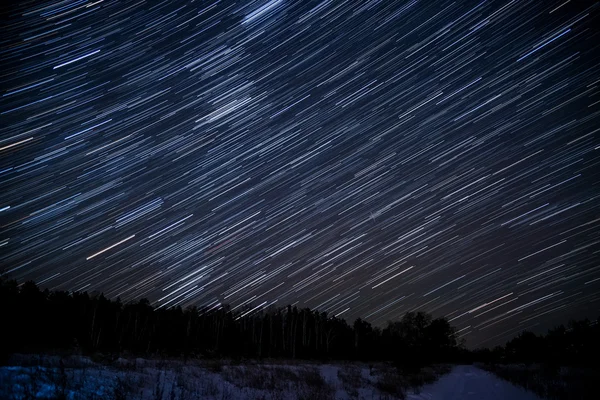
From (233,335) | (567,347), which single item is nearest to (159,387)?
(233,335)

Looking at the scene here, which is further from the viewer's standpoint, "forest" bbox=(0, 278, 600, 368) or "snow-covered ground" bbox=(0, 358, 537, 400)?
"forest" bbox=(0, 278, 600, 368)

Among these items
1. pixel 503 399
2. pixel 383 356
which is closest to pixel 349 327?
pixel 383 356

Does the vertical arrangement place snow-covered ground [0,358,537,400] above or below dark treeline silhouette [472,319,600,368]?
above

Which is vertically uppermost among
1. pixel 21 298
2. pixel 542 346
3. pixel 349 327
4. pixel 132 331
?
pixel 21 298

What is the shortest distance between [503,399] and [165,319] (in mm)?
43945

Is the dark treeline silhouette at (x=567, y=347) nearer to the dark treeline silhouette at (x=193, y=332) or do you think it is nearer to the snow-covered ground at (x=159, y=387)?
the dark treeline silhouette at (x=193, y=332)

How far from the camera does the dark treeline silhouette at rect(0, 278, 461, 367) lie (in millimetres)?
26406

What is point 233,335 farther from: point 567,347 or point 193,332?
point 567,347

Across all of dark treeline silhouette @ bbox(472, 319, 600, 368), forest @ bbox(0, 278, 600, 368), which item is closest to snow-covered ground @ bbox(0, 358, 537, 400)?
forest @ bbox(0, 278, 600, 368)

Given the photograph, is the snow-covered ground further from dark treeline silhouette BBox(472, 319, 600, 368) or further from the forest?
dark treeline silhouette BBox(472, 319, 600, 368)

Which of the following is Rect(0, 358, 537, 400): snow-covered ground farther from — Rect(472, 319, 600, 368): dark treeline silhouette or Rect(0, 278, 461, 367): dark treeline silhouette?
Rect(472, 319, 600, 368): dark treeline silhouette

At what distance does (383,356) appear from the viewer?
44875 millimetres

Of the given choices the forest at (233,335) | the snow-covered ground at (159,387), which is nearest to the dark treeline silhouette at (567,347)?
the forest at (233,335)

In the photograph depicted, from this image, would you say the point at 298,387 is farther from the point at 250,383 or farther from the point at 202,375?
the point at 202,375
